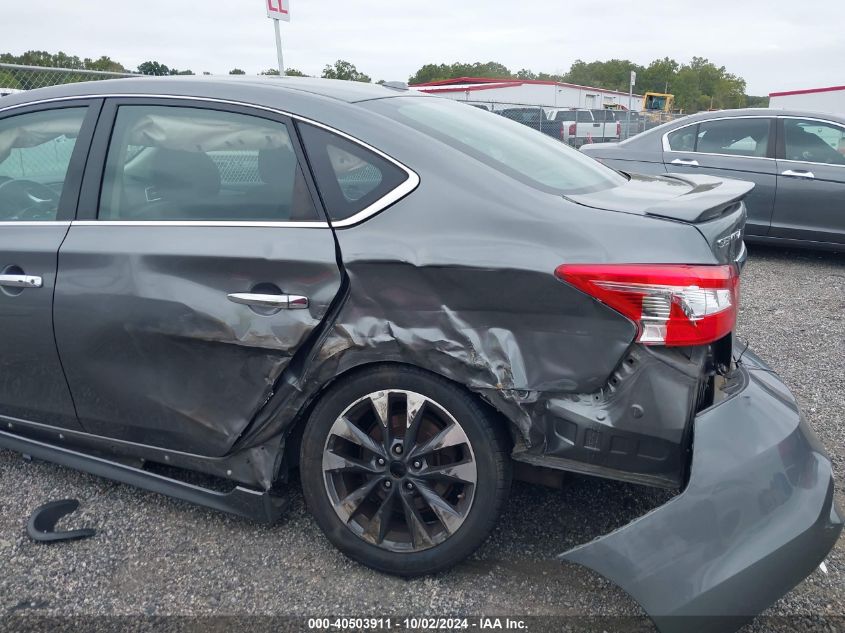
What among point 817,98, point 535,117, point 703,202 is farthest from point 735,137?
point 817,98

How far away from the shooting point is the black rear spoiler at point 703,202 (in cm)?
209

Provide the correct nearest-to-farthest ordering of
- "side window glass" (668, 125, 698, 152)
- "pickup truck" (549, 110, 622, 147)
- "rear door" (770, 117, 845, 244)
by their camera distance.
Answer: "rear door" (770, 117, 845, 244) < "side window glass" (668, 125, 698, 152) < "pickup truck" (549, 110, 622, 147)

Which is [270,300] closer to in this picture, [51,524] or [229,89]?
[229,89]

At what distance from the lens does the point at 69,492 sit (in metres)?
3.03

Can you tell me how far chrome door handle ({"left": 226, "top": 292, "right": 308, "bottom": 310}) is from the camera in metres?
2.28

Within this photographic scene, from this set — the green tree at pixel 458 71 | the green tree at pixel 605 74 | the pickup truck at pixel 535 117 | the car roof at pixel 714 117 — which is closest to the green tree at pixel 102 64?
the pickup truck at pixel 535 117

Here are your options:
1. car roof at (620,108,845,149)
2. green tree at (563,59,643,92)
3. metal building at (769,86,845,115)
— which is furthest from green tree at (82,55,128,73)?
green tree at (563,59,643,92)

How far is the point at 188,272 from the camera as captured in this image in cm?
242

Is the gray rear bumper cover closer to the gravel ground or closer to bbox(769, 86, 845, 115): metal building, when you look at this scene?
the gravel ground

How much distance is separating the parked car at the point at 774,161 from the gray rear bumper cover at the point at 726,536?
5057 millimetres

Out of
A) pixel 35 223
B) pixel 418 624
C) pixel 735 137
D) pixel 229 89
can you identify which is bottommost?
pixel 418 624

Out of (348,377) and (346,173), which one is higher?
(346,173)

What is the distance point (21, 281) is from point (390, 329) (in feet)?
4.84

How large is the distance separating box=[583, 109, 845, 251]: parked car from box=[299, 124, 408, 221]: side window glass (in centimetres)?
484
